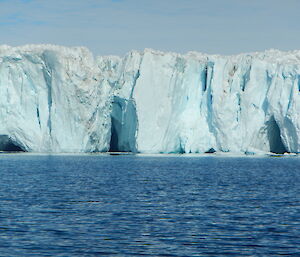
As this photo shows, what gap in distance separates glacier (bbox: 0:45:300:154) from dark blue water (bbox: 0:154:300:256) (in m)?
22.7

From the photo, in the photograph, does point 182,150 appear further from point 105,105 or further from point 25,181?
point 25,181

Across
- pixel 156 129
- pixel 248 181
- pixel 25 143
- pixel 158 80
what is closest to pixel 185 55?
pixel 158 80

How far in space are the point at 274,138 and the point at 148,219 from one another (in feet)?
124

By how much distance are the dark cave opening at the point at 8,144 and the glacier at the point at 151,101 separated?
1.22 ft

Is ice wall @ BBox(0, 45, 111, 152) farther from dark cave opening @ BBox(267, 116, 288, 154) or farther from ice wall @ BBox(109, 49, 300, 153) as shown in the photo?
dark cave opening @ BBox(267, 116, 288, 154)

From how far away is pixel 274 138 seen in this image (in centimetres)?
5300

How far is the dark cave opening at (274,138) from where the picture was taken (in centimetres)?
Answer: 5147

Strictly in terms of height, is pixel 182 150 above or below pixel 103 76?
below

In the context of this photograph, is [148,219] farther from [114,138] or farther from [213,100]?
[114,138]

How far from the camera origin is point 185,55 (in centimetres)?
5372

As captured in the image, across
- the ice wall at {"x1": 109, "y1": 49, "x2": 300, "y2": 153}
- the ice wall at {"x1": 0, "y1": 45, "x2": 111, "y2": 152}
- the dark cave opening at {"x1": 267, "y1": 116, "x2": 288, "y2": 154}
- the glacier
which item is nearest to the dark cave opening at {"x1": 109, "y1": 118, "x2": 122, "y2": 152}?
the glacier

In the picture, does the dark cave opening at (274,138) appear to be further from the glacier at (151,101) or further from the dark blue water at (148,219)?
the dark blue water at (148,219)

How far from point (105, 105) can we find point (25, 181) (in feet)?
78.0

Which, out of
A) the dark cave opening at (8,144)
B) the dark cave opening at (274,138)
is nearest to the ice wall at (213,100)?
the dark cave opening at (274,138)
